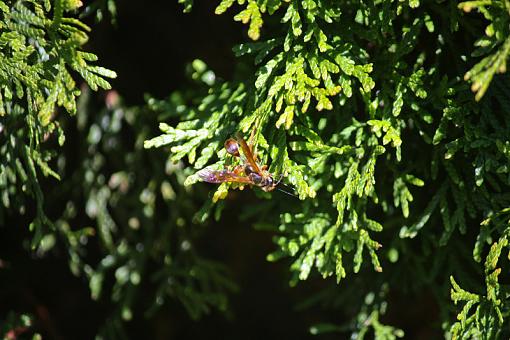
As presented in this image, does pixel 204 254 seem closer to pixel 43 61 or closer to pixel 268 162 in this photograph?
pixel 268 162

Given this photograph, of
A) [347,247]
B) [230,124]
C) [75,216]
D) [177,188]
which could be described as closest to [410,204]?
[347,247]

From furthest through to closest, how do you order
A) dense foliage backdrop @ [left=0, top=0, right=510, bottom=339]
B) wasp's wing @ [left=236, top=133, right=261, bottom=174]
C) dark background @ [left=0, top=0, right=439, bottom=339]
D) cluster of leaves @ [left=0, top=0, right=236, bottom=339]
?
dark background @ [left=0, top=0, right=439, bottom=339] < cluster of leaves @ [left=0, top=0, right=236, bottom=339] < dense foliage backdrop @ [left=0, top=0, right=510, bottom=339] < wasp's wing @ [left=236, top=133, right=261, bottom=174]

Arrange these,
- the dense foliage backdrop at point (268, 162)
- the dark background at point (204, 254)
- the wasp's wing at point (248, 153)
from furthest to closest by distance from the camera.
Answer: the dark background at point (204, 254) → the dense foliage backdrop at point (268, 162) → the wasp's wing at point (248, 153)

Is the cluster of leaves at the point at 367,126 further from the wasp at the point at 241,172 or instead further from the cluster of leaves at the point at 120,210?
the cluster of leaves at the point at 120,210

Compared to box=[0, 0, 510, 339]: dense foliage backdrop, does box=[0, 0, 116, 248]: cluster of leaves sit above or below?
above

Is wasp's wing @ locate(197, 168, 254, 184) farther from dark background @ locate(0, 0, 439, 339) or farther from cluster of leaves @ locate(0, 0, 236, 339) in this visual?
dark background @ locate(0, 0, 439, 339)

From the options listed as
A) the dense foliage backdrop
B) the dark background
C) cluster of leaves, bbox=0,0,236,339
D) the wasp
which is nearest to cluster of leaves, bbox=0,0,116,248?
the dense foliage backdrop

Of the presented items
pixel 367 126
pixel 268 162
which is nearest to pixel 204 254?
pixel 268 162

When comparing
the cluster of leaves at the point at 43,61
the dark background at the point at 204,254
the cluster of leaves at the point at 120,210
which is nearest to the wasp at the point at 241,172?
the cluster of leaves at the point at 43,61

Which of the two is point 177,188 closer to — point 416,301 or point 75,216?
point 75,216
